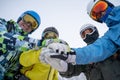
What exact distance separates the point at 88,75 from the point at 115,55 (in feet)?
2.04

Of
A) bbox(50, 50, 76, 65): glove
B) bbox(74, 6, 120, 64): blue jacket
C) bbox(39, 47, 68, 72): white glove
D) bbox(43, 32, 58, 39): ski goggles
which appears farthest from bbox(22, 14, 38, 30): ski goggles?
bbox(50, 50, 76, 65): glove

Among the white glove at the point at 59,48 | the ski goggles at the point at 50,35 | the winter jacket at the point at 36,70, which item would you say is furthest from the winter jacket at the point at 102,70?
the white glove at the point at 59,48

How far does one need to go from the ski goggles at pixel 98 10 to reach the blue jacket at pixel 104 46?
0.97 ft

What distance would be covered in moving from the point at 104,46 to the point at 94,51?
17 cm

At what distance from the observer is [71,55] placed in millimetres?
2117

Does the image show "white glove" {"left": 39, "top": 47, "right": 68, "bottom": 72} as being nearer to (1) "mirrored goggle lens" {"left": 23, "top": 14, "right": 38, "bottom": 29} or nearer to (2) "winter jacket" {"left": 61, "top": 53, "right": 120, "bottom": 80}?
(2) "winter jacket" {"left": 61, "top": 53, "right": 120, "bottom": 80}

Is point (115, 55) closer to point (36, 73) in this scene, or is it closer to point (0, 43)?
→ point (36, 73)

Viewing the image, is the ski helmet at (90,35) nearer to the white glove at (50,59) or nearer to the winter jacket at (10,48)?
the winter jacket at (10,48)

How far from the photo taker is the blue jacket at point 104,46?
217 cm

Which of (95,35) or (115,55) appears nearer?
(115,55)

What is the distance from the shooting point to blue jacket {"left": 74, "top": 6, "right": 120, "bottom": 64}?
2172 millimetres

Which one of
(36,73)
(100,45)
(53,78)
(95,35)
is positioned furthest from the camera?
(95,35)

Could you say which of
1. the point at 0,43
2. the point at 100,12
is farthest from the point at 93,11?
the point at 0,43

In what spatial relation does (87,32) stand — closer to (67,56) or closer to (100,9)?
(100,9)
